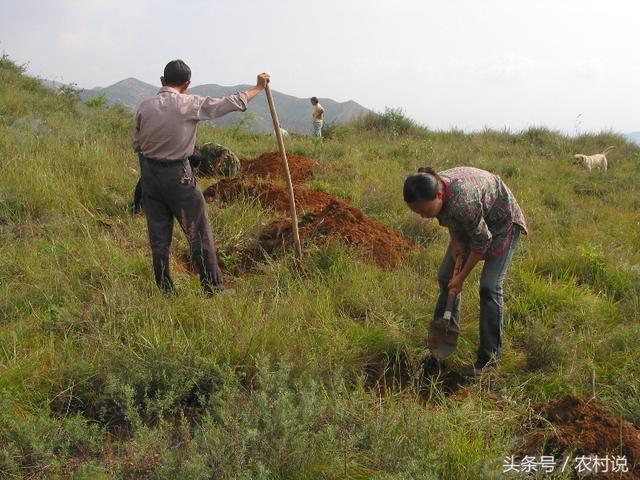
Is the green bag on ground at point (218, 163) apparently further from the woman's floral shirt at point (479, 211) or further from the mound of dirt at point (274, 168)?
the woman's floral shirt at point (479, 211)

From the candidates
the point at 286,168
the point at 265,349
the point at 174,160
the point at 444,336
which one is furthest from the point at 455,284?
the point at 174,160

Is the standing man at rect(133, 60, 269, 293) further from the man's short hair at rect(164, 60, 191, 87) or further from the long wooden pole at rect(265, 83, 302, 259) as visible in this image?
the long wooden pole at rect(265, 83, 302, 259)

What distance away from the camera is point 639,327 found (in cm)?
382

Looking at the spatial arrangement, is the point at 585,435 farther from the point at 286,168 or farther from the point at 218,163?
the point at 218,163

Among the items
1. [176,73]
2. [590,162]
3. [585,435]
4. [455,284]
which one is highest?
[176,73]

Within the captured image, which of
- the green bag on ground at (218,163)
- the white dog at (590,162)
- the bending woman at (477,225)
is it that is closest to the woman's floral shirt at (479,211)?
the bending woman at (477,225)

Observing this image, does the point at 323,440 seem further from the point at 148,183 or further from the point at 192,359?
the point at 148,183

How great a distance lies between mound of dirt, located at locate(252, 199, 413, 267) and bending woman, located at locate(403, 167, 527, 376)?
1414mm

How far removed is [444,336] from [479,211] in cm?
93

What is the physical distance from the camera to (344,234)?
5266mm

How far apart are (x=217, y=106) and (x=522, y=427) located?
2870 millimetres

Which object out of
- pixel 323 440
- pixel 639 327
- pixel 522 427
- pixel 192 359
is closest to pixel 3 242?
pixel 192 359

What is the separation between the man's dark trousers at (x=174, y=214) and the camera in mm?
4035

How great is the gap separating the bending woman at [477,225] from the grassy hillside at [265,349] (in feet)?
1.04
